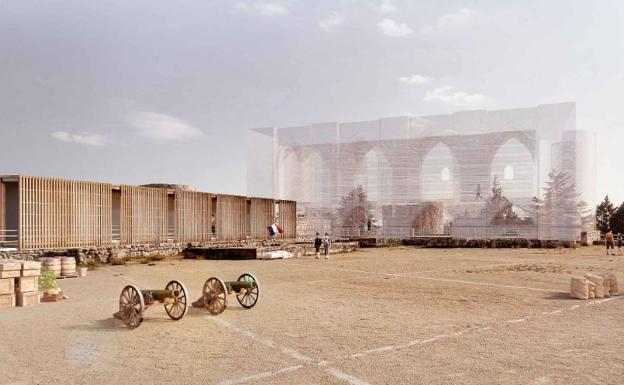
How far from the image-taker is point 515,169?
36.4 m

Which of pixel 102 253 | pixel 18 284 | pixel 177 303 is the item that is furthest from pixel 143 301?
pixel 102 253

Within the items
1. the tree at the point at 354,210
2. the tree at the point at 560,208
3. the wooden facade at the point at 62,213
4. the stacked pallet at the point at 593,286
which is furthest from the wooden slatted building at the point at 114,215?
A: the stacked pallet at the point at 593,286

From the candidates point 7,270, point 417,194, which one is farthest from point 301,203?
point 7,270

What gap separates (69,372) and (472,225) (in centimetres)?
3441

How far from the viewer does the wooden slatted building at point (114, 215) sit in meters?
20.6

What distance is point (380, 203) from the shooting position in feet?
133

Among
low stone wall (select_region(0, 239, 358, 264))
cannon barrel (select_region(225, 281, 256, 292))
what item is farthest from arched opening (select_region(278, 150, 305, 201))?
cannon barrel (select_region(225, 281, 256, 292))

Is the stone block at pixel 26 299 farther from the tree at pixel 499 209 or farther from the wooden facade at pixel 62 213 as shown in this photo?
the tree at pixel 499 209

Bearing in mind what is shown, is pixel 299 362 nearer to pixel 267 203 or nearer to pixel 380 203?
pixel 267 203

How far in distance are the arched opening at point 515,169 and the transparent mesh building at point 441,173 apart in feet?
0.22

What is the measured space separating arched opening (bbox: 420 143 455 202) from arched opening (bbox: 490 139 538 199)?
317 centimetres

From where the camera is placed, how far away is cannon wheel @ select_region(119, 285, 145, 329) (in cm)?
835

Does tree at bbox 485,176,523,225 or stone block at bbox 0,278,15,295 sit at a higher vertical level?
tree at bbox 485,176,523,225

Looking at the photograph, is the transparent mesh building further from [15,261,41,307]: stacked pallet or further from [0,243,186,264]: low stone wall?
[15,261,41,307]: stacked pallet
